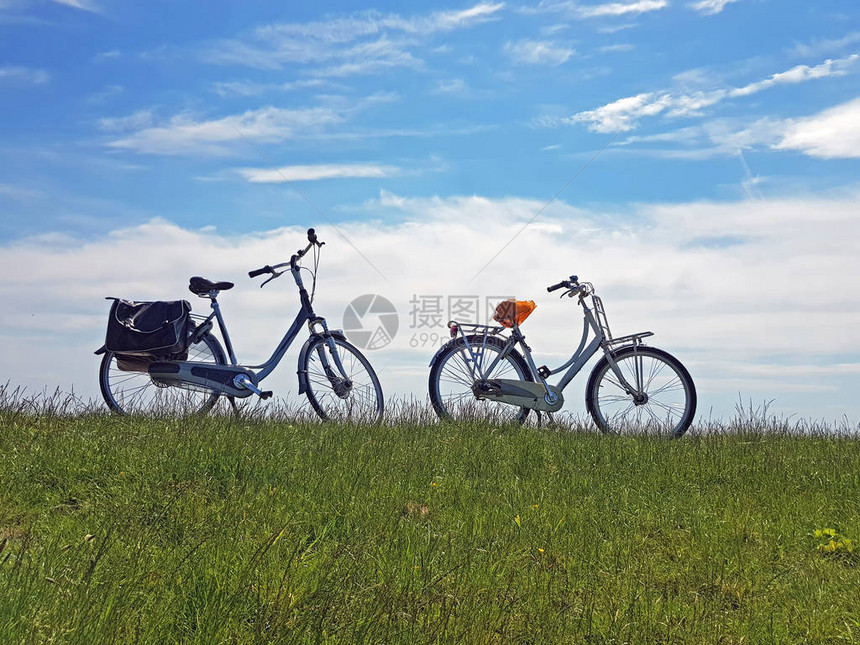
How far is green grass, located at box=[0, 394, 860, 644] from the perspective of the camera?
3.86m

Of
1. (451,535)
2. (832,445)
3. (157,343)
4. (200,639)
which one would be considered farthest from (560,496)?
(157,343)

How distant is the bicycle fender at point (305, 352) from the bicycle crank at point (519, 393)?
183cm

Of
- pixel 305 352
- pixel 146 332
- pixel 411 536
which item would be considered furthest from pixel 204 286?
pixel 411 536

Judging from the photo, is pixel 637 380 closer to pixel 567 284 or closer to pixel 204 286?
pixel 567 284

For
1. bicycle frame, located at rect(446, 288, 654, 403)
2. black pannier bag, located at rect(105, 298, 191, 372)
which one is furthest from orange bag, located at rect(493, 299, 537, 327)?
black pannier bag, located at rect(105, 298, 191, 372)

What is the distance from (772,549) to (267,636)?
401cm

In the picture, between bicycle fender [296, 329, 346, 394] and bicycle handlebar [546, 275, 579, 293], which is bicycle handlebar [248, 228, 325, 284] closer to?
bicycle fender [296, 329, 346, 394]

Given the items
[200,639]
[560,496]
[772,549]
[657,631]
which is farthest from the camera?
[560,496]

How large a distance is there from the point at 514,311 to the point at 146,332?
4532 mm

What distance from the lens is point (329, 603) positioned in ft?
12.7

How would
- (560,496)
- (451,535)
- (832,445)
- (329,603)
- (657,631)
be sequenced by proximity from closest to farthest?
(329,603) → (657,631) → (451,535) → (560,496) → (832,445)

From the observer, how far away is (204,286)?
964 centimetres

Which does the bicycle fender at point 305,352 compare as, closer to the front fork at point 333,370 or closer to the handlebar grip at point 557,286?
the front fork at point 333,370

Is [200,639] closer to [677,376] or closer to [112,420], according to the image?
[112,420]
